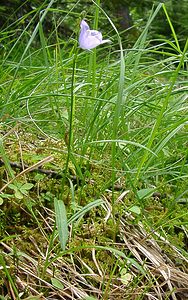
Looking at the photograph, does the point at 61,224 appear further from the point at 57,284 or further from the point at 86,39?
the point at 86,39

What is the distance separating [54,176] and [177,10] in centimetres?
383

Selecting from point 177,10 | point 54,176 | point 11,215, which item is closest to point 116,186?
point 54,176

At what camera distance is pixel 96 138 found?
1.49 m

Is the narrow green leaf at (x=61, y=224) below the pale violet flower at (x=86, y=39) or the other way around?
below

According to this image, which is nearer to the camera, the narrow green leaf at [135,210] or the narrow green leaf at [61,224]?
the narrow green leaf at [61,224]

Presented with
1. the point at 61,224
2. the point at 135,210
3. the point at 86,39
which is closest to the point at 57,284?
the point at 61,224

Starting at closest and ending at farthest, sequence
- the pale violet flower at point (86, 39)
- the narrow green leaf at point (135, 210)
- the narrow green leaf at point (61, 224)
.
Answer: the narrow green leaf at point (61, 224) → the pale violet flower at point (86, 39) → the narrow green leaf at point (135, 210)

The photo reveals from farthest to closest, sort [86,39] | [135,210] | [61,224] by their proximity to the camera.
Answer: [135,210], [86,39], [61,224]

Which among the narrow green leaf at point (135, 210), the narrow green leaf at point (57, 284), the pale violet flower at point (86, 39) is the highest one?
the pale violet flower at point (86, 39)

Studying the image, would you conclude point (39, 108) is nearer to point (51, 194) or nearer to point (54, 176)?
point (54, 176)

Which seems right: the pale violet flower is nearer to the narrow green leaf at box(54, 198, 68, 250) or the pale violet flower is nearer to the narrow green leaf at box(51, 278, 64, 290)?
the narrow green leaf at box(54, 198, 68, 250)

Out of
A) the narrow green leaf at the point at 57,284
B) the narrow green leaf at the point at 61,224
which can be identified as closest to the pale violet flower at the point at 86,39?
the narrow green leaf at the point at 61,224

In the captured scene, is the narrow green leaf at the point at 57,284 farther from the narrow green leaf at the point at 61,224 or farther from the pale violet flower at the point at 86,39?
the pale violet flower at the point at 86,39

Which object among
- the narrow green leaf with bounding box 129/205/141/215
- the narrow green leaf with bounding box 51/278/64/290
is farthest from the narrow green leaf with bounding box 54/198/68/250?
the narrow green leaf with bounding box 129/205/141/215
